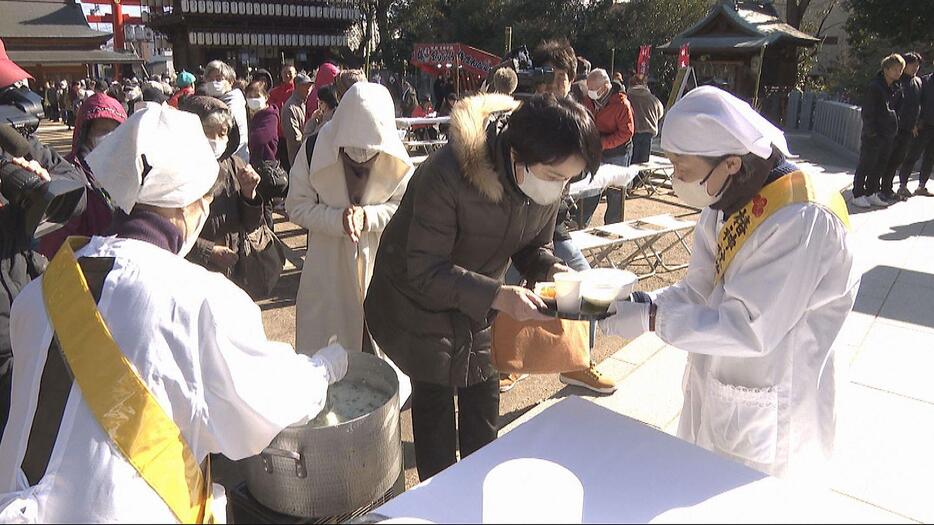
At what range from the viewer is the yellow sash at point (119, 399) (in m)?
1.40

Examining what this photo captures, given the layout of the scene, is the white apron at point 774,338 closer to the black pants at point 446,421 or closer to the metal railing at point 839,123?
the black pants at point 446,421

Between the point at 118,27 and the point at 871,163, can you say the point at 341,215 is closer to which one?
the point at 871,163

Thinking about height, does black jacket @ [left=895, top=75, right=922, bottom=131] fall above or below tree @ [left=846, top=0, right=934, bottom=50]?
below

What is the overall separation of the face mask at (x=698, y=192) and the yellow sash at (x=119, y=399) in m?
1.50

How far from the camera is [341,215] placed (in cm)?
321

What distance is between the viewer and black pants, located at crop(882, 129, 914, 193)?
8.59 metres

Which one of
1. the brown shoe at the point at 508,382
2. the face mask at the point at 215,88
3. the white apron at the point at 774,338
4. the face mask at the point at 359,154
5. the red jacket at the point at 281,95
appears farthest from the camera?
the red jacket at the point at 281,95

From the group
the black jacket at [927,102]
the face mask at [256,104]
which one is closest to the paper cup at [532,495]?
the face mask at [256,104]

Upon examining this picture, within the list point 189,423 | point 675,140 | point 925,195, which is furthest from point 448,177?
point 925,195

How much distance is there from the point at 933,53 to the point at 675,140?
2078 cm

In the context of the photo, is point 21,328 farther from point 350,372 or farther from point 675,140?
point 675,140

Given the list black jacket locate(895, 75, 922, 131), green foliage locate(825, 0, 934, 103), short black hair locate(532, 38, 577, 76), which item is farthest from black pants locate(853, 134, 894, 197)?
green foliage locate(825, 0, 934, 103)

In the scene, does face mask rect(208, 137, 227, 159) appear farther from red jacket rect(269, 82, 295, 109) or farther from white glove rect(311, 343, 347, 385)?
red jacket rect(269, 82, 295, 109)

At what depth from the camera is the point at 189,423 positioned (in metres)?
1.50
